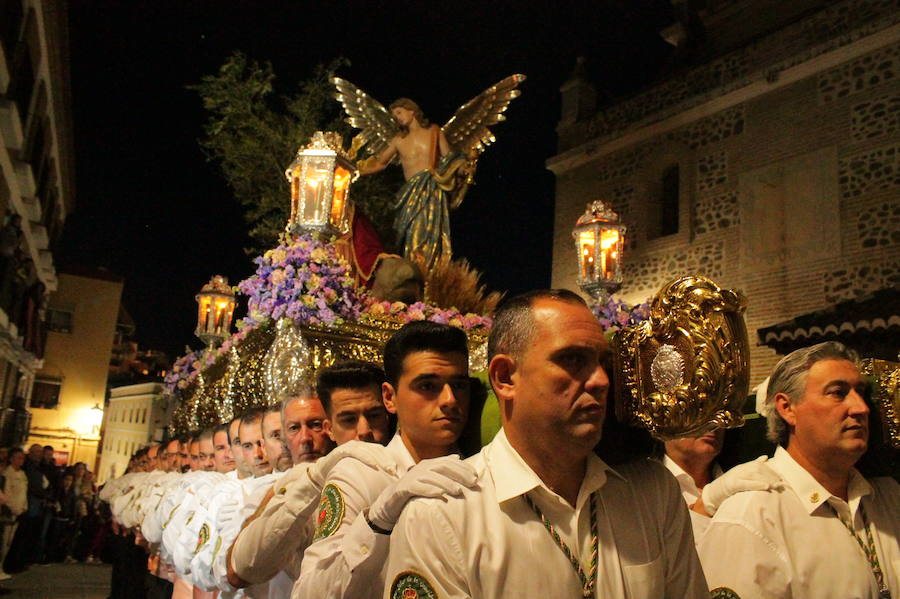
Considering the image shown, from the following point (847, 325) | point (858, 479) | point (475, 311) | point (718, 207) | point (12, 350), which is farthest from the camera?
point (12, 350)

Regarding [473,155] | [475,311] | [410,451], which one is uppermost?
[473,155]

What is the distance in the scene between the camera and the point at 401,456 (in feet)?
8.13

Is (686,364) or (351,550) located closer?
(686,364)

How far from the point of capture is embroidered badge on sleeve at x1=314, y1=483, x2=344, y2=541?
223cm

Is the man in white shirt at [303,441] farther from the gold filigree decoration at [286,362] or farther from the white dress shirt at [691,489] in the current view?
the gold filigree decoration at [286,362]

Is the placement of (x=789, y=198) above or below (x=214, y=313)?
above

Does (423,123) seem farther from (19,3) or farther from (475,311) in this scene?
(19,3)

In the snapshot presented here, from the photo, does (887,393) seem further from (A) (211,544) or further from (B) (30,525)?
(B) (30,525)

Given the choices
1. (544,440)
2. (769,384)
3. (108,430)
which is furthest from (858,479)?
(108,430)

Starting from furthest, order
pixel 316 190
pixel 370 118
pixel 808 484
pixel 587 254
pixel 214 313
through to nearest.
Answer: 1. pixel 214 313
2. pixel 370 118
3. pixel 587 254
4. pixel 316 190
5. pixel 808 484

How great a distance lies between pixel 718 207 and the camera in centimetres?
1316

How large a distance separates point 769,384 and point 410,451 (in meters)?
1.21

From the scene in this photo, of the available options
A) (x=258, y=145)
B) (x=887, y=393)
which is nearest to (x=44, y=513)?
(x=258, y=145)

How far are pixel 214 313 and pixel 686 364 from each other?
348 inches
